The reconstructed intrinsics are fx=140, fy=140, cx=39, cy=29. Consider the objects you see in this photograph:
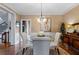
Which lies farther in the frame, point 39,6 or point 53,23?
Result: point 53,23

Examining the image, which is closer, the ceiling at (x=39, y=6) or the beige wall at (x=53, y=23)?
the ceiling at (x=39, y=6)

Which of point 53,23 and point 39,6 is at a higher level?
point 39,6

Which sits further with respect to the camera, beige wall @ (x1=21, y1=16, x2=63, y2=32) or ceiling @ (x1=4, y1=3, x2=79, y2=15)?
beige wall @ (x1=21, y1=16, x2=63, y2=32)

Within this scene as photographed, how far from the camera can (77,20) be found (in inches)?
A: 296

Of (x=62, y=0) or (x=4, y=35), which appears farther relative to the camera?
(x=4, y=35)

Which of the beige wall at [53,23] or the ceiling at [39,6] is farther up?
the ceiling at [39,6]

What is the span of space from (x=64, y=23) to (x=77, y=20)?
3066mm

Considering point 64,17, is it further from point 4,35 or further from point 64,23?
point 4,35

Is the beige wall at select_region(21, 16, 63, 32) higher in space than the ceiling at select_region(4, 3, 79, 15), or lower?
lower
